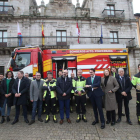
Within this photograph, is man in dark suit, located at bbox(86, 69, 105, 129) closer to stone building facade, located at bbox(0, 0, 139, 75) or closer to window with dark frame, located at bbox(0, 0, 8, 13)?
stone building facade, located at bbox(0, 0, 139, 75)

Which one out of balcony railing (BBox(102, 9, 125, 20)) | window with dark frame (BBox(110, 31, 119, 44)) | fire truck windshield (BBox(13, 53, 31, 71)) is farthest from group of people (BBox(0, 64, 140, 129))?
balcony railing (BBox(102, 9, 125, 20))

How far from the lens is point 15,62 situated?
20.4 ft

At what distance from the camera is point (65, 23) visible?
51.0 ft

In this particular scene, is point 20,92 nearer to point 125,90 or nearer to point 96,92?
point 96,92

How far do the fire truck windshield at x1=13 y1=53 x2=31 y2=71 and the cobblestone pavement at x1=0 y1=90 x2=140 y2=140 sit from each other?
10.1 ft

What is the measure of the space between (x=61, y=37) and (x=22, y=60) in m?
10.0

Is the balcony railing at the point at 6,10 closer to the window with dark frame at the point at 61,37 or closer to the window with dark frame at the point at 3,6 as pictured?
the window with dark frame at the point at 3,6

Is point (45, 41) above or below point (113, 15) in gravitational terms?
below

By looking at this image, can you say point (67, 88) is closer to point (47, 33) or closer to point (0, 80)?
point (0, 80)

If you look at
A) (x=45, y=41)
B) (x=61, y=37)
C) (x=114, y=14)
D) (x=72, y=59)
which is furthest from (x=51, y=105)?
(x=114, y=14)

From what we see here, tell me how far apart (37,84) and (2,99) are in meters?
A: 1.57

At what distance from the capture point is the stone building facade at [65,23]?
14.8 m

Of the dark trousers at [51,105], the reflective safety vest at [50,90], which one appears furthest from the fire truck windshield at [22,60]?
the dark trousers at [51,105]

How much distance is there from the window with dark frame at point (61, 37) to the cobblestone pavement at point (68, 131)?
1253 centimetres
